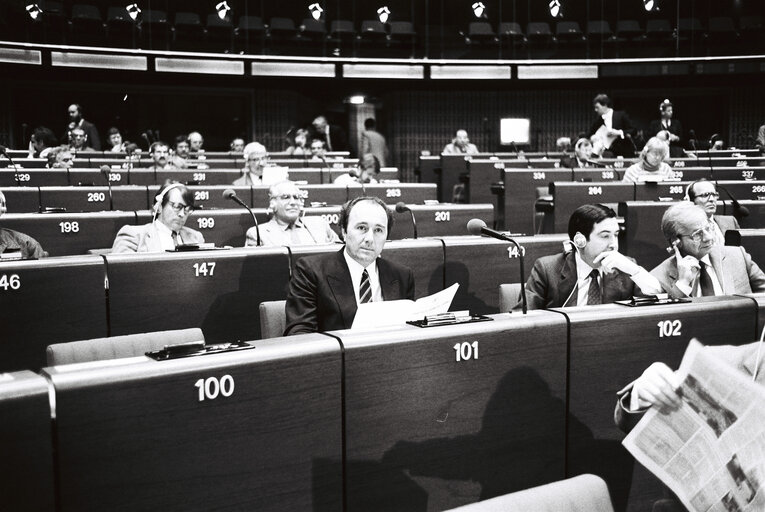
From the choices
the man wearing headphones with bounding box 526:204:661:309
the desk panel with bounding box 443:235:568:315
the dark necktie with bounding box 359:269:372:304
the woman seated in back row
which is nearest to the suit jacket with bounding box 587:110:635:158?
the woman seated in back row

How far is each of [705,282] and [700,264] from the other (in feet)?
0.26

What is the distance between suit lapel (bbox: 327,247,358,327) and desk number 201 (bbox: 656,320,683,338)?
3.70 ft

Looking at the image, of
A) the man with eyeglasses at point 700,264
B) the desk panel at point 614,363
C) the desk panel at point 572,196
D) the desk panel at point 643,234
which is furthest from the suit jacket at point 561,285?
the desk panel at point 572,196

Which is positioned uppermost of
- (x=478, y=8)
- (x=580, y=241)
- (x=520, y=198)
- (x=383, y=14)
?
(x=478, y=8)

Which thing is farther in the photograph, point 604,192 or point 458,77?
point 458,77

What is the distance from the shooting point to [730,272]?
318cm

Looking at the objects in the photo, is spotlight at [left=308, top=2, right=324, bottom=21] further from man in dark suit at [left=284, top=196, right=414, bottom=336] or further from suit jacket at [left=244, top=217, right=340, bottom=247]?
A: man in dark suit at [left=284, top=196, right=414, bottom=336]

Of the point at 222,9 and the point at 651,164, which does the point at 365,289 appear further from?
the point at 222,9

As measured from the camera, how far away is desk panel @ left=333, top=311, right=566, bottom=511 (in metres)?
1.72

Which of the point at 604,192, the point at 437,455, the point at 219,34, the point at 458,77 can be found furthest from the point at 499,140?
the point at 437,455

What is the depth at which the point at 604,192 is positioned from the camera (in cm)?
617

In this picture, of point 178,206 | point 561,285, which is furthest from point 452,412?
point 178,206

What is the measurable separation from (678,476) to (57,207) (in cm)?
537

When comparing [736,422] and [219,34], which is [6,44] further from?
[736,422]
